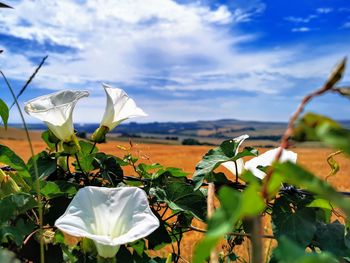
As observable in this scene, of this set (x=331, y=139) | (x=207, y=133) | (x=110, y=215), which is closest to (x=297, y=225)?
(x=110, y=215)

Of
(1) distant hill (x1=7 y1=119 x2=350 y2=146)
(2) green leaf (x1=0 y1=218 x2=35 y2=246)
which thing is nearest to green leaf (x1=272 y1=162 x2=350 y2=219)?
(2) green leaf (x1=0 y1=218 x2=35 y2=246)

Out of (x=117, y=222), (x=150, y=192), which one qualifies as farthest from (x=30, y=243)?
(x=117, y=222)

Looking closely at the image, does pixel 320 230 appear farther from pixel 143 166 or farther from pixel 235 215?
pixel 235 215

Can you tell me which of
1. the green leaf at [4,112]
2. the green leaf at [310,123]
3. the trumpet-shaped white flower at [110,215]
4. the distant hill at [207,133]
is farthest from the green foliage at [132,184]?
the distant hill at [207,133]

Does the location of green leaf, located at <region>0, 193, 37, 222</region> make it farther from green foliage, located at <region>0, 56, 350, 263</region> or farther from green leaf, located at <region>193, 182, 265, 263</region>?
green leaf, located at <region>193, 182, 265, 263</region>

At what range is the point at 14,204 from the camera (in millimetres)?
671

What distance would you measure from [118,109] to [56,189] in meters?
0.21

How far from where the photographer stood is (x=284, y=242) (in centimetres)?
22

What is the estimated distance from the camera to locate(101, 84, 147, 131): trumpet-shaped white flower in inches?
35.1

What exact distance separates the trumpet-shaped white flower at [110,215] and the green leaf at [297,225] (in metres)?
0.30

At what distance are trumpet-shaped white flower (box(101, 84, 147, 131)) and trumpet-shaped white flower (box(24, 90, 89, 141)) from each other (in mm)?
82

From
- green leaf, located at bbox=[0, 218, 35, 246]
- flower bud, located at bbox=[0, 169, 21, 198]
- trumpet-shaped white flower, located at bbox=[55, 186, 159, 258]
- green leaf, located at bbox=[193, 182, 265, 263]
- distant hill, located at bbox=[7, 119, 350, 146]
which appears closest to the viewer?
green leaf, located at bbox=[193, 182, 265, 263]

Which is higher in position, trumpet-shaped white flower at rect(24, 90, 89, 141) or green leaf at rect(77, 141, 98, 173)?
trumpet-shaped white flower at rect(24, 90, 89, 141)

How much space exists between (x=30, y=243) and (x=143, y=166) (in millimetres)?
287
